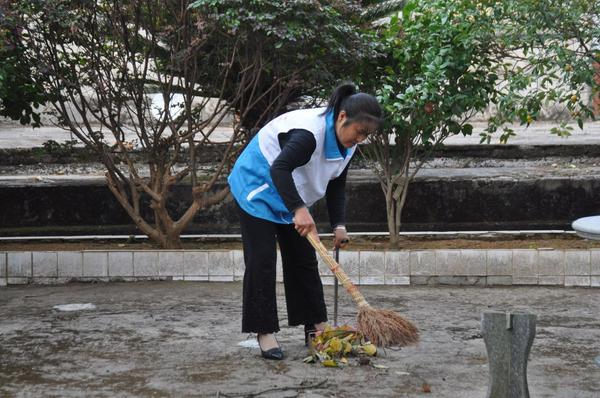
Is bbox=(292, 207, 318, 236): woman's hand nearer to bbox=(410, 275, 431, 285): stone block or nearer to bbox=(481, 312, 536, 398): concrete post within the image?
bbox=(481, 312, 536, 398): concrete post

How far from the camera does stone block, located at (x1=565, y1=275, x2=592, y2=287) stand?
8070mm

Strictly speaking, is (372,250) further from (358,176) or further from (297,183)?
(297,183)

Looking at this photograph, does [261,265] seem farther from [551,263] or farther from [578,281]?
[578,281]

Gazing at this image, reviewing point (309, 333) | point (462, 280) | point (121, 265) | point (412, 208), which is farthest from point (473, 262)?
point (121, 265)

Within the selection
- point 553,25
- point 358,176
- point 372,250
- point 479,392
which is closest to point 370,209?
point 358,176

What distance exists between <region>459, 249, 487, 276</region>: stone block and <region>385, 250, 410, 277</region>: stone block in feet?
1.54

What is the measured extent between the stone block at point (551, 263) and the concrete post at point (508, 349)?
3.83 m

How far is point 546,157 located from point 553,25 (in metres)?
5.05

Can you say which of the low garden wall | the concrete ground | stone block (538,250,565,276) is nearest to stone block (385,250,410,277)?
the low garden wall

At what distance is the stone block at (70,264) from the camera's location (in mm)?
8219

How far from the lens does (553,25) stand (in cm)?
770

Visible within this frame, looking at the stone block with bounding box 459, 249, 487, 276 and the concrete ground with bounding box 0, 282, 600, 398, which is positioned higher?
the stone block with bounding box 459, 249, 487, 276

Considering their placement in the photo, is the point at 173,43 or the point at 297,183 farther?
the point at 173,43

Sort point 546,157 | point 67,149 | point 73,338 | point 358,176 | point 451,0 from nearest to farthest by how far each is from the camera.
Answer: point 73,338
point 451,0
point 67,149
point 358,176
point 546,157
